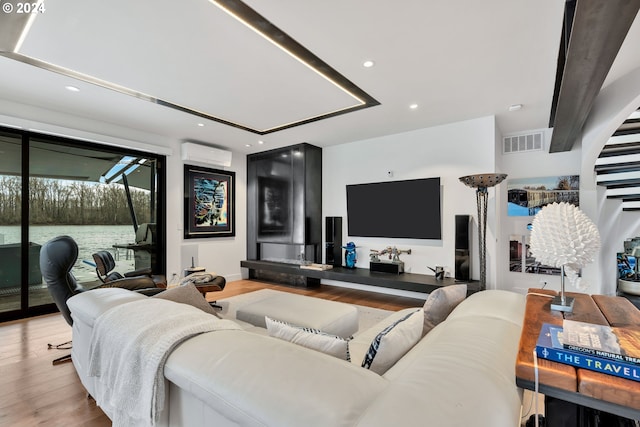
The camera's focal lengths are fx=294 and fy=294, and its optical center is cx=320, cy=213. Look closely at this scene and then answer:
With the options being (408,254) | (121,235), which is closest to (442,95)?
(408,254)

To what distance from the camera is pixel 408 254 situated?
4.59m

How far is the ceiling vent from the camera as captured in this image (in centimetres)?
428

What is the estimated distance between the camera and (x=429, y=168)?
4.41 meters

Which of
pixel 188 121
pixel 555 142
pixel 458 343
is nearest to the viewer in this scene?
pixel 458 343

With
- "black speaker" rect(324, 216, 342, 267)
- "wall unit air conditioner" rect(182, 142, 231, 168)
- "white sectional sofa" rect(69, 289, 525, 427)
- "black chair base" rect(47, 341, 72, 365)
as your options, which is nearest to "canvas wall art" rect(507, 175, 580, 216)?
"black speaker" rect(324, 216, 342, 267)

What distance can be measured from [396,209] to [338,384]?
13.2 ft

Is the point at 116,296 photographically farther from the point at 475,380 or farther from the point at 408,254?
the point at 408,254

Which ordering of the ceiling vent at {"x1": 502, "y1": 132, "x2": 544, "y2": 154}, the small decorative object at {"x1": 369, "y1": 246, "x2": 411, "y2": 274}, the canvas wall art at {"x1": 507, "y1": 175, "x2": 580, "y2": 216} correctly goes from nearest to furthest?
the canvas wall art at {"x1": 507, "y1": 175, "x2": 580, "y2": 216}, the ceiling vent at {"x1": 502, "y1": 132, "x2": 544, "y2": 154}, the small decorative object at {"x1": 369, "y1": 246, "x2": 411, "y2": 274}

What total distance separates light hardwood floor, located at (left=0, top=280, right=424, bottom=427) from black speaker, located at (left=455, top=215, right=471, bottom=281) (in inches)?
154

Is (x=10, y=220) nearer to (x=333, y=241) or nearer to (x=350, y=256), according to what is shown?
(x=333, y=241)

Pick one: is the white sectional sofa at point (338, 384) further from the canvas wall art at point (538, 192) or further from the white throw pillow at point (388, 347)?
the canvas wall art at point (538, 192)

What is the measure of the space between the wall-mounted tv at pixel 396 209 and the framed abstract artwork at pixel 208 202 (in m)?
2.43

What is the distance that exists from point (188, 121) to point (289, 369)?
408 cm

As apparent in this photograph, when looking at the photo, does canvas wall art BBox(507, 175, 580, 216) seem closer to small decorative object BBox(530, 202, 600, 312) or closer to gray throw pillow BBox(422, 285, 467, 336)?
gray throw pillow BBox(422, 285, 467, 336)
